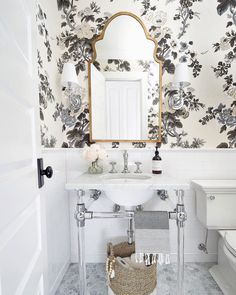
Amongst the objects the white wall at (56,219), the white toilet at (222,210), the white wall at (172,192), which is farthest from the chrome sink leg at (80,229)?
the white toilet at (222,210)

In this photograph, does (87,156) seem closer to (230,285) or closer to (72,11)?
(72,11)

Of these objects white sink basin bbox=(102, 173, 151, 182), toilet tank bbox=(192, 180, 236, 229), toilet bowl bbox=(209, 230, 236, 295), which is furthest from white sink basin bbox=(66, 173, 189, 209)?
toilet bowl bbox=(209, 230, 236, 295)

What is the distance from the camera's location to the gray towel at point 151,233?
3.29 feet

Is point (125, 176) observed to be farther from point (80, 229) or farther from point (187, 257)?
point (187, 257)

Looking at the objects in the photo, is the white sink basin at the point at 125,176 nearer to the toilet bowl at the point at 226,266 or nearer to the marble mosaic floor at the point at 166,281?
the toilet bowl at the point at 226,266

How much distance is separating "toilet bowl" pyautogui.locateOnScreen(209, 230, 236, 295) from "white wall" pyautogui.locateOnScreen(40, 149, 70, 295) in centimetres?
113

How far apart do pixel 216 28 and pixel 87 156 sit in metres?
1.45

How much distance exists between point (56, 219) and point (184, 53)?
1.63 m

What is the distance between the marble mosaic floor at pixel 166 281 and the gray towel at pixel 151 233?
54 cm

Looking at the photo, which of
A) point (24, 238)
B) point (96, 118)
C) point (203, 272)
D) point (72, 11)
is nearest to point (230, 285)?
point (203, 272)

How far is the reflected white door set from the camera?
4.94 ft

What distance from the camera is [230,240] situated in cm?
117

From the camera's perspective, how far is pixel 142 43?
1482 millimetres

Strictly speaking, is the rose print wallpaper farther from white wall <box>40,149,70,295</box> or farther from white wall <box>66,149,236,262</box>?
white wall <box>40,149,70,295</box>
